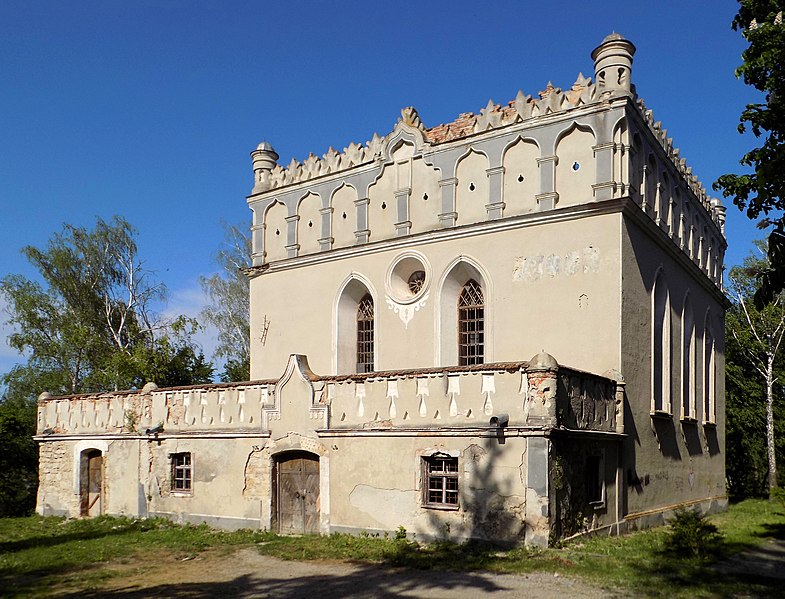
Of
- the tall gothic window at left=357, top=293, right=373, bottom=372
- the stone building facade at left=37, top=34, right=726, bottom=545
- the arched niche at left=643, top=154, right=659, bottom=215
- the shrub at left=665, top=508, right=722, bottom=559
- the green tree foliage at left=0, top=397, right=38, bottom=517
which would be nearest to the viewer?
the shrub at left=665, top=508, right=722, bottom=559

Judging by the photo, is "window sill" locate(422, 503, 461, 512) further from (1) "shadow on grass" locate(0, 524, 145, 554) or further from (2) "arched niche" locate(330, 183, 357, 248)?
(2) "arched niche" locate(330, 183, 357, 248)

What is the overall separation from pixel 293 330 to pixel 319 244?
2.64 metres

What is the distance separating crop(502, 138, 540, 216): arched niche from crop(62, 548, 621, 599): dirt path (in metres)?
9.40

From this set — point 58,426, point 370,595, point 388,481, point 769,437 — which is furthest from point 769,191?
point 769,437

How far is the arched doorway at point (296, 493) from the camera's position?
57.8 ft

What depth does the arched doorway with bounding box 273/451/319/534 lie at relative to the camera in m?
17.6

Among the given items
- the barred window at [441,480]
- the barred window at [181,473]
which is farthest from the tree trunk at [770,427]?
the barred window at [181,473]

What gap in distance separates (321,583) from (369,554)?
243 cm

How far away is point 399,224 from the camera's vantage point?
20.9 metres

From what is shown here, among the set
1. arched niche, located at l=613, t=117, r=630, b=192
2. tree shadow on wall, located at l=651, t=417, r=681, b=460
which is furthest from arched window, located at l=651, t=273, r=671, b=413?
arched niche, located at l=613, t=117, r=630, b=192

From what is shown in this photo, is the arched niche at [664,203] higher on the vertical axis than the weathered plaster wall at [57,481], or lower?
higher

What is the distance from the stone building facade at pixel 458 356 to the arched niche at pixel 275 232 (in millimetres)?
73

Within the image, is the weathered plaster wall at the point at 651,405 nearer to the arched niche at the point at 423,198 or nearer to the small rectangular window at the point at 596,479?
the small rectangular window at the point at 596,479

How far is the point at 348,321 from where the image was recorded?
22.0 meters
